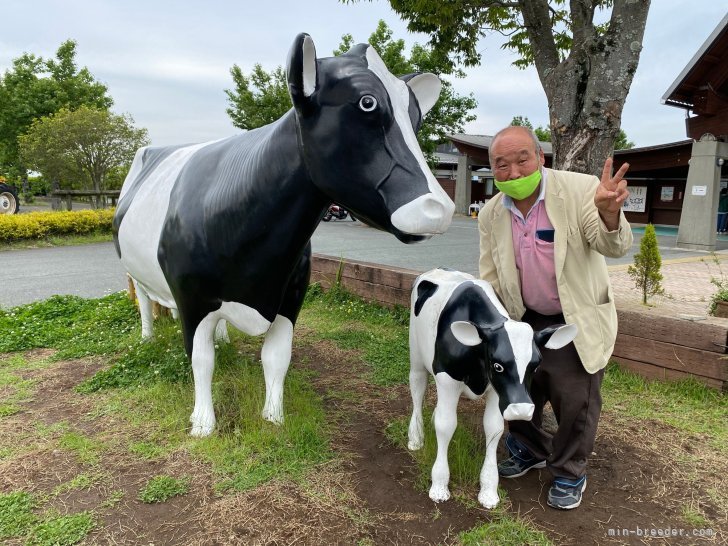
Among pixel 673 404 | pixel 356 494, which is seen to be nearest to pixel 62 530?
pixel 356 494

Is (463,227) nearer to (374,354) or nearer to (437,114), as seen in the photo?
(437,114)

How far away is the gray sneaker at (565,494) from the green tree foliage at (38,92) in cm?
2624

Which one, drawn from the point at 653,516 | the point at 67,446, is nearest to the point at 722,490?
the point at 653,516

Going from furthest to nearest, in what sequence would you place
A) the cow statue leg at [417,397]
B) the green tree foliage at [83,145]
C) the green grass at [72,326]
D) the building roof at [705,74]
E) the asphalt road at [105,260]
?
the green tree foliage at [83,145] → the building roof at [705,74] → the asphalt road at [105,260] → the green grass at [72,326] → the cow statue leg at [417,397]

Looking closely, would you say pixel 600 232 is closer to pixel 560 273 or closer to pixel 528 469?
pixel 560 273

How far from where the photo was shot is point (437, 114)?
17766mm

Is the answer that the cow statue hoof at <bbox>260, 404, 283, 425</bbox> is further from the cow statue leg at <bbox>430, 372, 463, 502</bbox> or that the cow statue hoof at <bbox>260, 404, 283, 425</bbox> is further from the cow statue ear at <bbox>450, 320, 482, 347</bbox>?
the cow statue ear at <bbox>450, 320, 482, 347</bbox>

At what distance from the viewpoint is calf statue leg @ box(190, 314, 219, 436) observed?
2.57 meters

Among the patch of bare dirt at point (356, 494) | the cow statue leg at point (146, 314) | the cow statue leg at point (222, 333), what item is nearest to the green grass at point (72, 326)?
the cow statue leg at point (146, 314)

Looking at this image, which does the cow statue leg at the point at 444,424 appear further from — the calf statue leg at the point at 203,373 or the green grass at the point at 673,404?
the green grass at the point at 673,404

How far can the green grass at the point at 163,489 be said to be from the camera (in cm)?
229

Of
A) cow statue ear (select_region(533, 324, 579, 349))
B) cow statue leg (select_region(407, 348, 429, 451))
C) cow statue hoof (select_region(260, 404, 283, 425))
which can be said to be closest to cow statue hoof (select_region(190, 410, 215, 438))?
cow statue hoof (select_region(260, 404, 283, 425))

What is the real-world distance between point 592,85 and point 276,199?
2968 mm

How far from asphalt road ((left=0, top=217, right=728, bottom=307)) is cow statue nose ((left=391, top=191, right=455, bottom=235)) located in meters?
3.99
